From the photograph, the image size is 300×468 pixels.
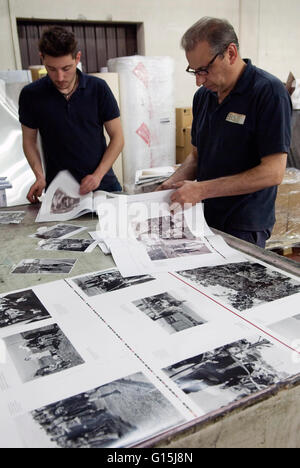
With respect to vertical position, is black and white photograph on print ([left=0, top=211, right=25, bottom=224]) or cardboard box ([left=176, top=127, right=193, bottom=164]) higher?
black and white photograph on print ([left=0, top=211, right=25, bottom=224])

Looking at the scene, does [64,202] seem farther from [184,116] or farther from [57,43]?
[184,116]

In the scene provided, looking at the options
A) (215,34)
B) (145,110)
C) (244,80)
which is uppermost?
(215,34)

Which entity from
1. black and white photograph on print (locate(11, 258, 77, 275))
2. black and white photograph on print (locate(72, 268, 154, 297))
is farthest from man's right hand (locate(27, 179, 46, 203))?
black and white photograph on print (locate(72, 268, 154, 297))

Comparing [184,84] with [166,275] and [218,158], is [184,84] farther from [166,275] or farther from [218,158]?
[166,275]

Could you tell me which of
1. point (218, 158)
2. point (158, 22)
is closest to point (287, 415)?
point (218, 158)

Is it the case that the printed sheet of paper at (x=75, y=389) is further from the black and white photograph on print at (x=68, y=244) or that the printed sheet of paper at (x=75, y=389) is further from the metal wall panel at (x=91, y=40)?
the metal wall panel at (x=91, y=40)

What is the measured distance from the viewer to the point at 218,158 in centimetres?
132

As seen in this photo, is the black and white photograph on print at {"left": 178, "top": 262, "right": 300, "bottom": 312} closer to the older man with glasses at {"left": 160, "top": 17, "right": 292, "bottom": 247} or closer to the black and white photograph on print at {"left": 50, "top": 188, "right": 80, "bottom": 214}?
the older man with glasses at {"left": 160, "top": 17, "right": 292, "bottom": 247}

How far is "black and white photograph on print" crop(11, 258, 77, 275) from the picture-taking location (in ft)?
3.21

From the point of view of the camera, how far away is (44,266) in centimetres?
100

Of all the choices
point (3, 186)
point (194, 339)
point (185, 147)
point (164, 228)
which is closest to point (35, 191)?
point (3, 186)

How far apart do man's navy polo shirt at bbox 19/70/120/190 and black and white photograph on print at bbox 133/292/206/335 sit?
1168 mm

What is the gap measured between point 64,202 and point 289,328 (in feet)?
3.29

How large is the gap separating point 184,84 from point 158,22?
0.77 metres
